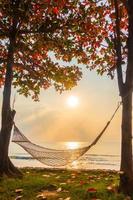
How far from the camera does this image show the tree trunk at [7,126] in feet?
51.7

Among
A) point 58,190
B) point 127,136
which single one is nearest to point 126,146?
point 127,136

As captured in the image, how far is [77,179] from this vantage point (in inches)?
552

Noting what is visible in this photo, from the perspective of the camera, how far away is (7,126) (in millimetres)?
16094

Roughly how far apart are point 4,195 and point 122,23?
284 inches

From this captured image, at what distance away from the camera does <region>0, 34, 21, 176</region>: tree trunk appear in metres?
15.8

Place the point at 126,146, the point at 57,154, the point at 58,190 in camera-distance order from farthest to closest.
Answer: the point at 57,154
the point at 58,190
the point at 126,146

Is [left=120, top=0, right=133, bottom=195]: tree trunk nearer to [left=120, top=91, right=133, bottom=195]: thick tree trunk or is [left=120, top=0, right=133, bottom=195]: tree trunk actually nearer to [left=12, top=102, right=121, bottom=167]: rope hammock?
[left=120, top=91, right=133, bottom=195]: thick tree trunk

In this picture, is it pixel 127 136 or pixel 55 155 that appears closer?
pixel 127 136

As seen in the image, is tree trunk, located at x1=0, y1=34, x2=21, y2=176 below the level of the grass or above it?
above

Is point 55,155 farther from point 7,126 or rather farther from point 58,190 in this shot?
point 7,126

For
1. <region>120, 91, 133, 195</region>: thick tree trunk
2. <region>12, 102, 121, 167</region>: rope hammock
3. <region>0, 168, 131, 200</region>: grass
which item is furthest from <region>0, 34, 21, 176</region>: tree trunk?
<region>120, 91, 133, 195</region>: thick tree trunk

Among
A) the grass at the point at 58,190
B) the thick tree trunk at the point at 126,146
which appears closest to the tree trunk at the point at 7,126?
the grass at the point at 58,190

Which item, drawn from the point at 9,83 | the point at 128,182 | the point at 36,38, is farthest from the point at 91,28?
the point at 128,182

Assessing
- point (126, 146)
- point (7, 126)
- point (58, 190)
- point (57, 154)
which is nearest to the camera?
point (126, 146)
